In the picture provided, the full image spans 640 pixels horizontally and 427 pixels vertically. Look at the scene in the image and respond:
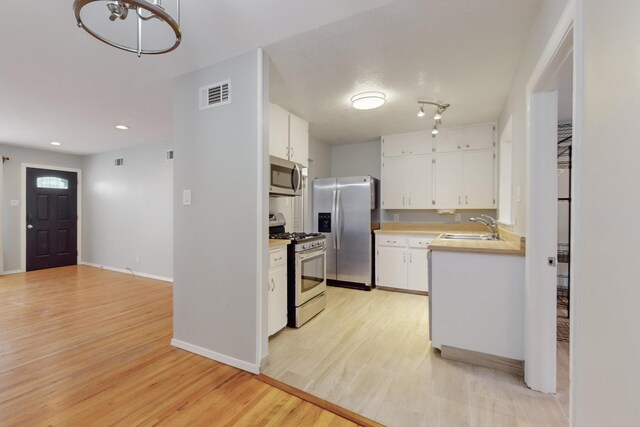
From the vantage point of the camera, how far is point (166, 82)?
2.67m

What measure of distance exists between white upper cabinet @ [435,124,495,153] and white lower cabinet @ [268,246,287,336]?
115 inches

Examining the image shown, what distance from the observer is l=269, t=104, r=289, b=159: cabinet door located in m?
2.86

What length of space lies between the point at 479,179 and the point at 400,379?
309cm

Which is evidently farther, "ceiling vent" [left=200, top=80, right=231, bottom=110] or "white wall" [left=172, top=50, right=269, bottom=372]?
"ceiling vent" [left=200, top=80, right=231, bottom=110]

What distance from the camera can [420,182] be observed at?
4309 millimetres

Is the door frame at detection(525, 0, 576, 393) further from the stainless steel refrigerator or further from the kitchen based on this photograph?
the stainless steel refrigerator

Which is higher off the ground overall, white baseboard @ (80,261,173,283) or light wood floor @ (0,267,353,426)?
white baseboard @ (80,261,173,283)

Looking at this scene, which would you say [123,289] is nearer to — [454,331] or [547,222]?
[454,331]

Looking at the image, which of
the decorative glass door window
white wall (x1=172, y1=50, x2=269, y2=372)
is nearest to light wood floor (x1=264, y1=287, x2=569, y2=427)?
white wall (x1=172, y1=50, x2=269, y2=372)

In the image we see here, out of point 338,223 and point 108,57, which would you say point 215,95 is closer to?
point 108,57

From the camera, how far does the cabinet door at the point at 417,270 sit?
3969 mm

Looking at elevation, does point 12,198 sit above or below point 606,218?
above

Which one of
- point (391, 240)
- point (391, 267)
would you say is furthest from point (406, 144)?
point (391, 267)

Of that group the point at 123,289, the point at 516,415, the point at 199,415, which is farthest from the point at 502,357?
the point at 123,289
